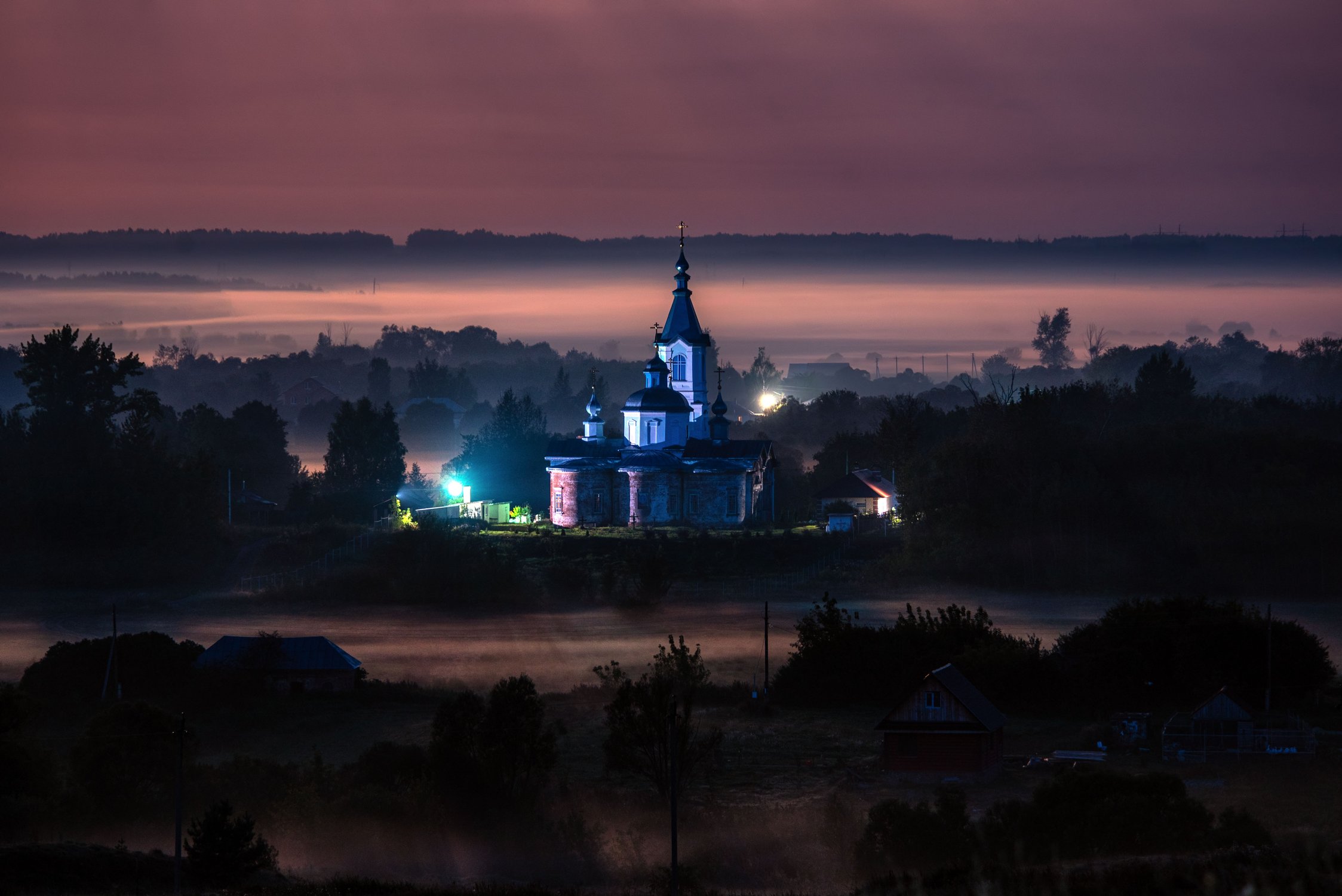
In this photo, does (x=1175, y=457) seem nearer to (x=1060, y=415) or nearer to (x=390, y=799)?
(x=1060, y=415)

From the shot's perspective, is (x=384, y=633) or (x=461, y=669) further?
(x=384, y=633)

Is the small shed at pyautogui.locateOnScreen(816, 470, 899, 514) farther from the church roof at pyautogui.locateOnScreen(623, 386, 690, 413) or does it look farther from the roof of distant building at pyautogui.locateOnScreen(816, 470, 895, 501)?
the church roof at pyautogui.locateOnScreen(623, 386, 690, 413)

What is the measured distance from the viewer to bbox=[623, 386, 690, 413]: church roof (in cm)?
8556

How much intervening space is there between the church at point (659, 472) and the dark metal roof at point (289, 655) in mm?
31786

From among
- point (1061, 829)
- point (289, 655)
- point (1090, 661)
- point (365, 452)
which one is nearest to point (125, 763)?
point (289, 655)

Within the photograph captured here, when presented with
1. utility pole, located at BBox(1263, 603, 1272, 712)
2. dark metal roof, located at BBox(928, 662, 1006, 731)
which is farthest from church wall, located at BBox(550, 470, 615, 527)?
dark metal roof, located at BBox(928, 662, 1006, 731)

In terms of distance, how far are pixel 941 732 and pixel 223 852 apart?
1863 centimetres

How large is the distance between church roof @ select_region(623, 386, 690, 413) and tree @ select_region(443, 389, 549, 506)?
15.2m

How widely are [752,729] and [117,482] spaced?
55590 mm

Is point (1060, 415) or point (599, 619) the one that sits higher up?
point (1060, 415)

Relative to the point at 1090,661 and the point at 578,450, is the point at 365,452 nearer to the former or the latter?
the point at 578,450

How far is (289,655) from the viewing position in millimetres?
51438

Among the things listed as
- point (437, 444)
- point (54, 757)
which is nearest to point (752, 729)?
point (54, 757)

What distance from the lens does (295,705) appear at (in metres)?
49.3
